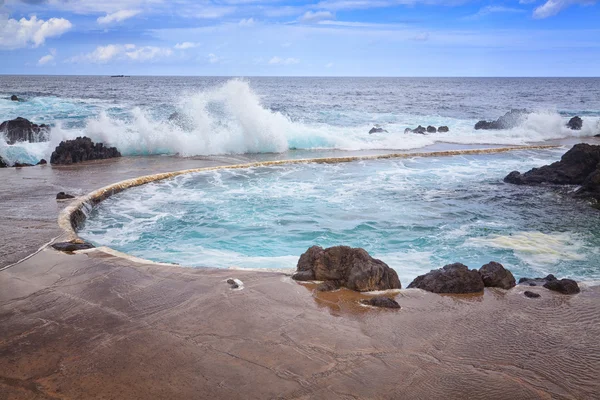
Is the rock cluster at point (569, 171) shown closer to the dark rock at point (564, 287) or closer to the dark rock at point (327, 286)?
the dark rock at point (564, 287)

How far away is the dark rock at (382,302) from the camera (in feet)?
14.0

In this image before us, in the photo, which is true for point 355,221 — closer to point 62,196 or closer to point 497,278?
point 497,278

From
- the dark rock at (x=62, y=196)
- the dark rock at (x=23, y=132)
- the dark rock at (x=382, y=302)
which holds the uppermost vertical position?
the dark rock at (x=23, y=132)

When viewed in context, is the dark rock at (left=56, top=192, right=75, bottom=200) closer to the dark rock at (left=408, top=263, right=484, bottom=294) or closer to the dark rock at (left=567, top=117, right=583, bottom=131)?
the dark rock at (left=408, top=263, right=484, bottom=294)

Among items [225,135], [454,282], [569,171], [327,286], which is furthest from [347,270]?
[225,135]

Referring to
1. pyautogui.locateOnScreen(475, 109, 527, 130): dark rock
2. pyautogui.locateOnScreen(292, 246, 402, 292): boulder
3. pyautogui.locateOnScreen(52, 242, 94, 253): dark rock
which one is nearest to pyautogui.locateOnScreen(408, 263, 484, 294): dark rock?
pyautogui.locateOnScreen(292, 246, 402, 292): boulder

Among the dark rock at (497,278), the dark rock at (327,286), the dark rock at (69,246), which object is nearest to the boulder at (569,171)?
the dark rock at (497,278)

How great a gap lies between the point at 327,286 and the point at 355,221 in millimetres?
4021

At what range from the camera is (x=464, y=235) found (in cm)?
790

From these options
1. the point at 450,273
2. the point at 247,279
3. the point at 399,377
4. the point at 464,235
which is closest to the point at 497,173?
the point at 464,235

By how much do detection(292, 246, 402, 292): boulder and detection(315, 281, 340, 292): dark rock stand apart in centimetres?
6

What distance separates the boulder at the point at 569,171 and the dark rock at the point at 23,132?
15784mm

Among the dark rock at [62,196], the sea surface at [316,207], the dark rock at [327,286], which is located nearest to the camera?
the dark rock at [327,286]

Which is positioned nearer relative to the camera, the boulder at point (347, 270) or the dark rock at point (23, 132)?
the boulder at point (347, 270)
